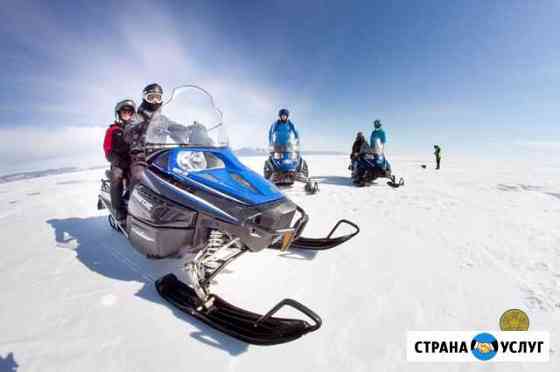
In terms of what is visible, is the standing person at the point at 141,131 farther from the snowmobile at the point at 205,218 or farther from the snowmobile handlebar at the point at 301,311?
the snowmobile handlebar at the point at 301,311

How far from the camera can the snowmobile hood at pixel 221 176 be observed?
7.01 ft

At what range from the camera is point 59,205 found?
620cm

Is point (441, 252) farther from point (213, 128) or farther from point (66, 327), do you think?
point (66, 327)

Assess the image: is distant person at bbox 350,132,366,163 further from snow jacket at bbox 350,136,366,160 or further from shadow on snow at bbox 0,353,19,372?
shadow on snow at bbox 0,353,19,372

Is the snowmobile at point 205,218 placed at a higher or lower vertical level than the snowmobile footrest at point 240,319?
higher

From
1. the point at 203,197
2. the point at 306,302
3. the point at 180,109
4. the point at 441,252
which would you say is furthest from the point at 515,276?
the point at 180,109

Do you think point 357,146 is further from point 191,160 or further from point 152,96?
point 191,160

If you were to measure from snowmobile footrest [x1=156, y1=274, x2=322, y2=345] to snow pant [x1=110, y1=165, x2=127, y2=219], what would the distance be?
5.01 feet

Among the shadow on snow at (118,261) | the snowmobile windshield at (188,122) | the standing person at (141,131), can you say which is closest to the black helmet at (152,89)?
the standing person at (141,131)

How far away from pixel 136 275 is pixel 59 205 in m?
5.61

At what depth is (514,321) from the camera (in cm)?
192

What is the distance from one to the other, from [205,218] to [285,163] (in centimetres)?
582

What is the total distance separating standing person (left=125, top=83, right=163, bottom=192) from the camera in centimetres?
265

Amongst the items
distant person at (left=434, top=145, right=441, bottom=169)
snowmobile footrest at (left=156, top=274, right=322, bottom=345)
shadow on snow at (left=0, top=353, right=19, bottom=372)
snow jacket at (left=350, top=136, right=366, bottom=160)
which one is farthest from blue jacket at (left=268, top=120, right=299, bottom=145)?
distant person at (left=434, top=145, right=441, bottom=169)
